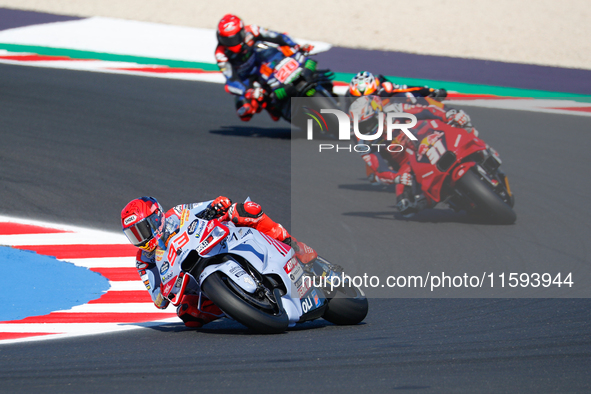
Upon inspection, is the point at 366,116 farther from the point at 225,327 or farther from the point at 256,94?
the point at 225,327

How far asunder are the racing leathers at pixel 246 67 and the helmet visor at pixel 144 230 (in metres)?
7.65

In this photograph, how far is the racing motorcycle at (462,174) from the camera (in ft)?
29.4

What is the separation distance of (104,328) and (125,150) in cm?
615

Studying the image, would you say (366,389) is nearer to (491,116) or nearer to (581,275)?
(581,275)

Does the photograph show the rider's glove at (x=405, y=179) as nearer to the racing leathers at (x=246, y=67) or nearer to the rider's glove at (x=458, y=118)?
the rider's glove at (x=458, y=118)

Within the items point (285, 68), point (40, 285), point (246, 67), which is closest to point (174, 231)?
point (40, 285)

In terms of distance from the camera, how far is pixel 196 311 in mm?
5922

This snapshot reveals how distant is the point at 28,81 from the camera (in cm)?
1577

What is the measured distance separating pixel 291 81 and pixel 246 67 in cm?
78

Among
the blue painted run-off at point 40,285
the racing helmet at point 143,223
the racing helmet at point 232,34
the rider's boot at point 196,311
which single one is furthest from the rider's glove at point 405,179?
the racing helmet at point 232,34

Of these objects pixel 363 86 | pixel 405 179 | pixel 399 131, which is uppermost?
pixel 363 86

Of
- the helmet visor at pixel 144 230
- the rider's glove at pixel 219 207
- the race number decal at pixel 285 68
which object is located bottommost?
the helmet visor at pixel 144 230

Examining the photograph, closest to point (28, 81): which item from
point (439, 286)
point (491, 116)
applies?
point (491, 116)


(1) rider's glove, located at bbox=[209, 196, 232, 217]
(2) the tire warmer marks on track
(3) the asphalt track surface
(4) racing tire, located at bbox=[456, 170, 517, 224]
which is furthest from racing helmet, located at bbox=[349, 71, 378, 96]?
(1) rider's glove, located at bbox=[209, 196, 232, 217]
